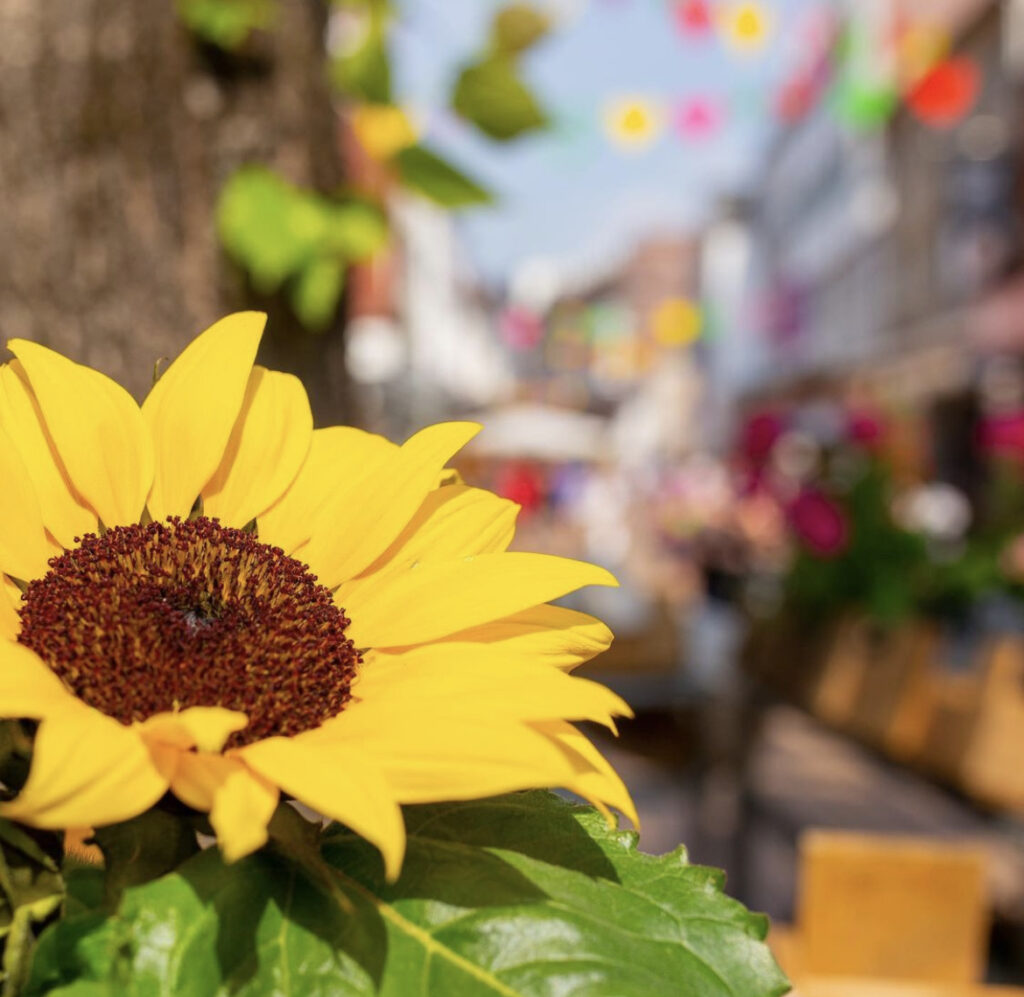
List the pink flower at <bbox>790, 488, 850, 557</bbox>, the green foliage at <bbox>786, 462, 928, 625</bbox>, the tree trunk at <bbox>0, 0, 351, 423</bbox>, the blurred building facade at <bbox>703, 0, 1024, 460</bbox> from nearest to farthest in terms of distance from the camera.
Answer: the tree trunk at <bbox>0, 0, 351, 423</bbox> → the green foliage at <bbox>786, 462, 928, 625</bbox> → the pink flower at <bbox>790, 488, 850, 557</bbox> → the blurred building facade at <bbox>703, 0, 1024, 460</bbox>

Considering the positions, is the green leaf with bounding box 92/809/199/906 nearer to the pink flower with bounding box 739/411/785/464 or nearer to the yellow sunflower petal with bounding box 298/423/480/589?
the yellow sunflower petal with bounding box 298/423/480/589

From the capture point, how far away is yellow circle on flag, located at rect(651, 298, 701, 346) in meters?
39.2

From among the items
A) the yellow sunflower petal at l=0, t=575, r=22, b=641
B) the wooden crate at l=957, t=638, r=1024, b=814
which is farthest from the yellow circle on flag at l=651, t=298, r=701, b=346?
the yellow sunflower petal at l=0, t=575, r=22, b=641

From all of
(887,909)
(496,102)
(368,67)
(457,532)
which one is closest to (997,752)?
(887,909)

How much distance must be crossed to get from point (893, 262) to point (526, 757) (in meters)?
24.2

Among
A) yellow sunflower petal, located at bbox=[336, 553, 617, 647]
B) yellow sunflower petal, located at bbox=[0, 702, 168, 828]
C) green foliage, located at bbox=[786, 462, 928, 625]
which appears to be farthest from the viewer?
green foliage, located at bbox=[786, 462, 928, 625]

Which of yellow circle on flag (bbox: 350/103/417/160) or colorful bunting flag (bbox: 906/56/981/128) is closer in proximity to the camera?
yellow circle on flag (bbox: 350/103/417/160)

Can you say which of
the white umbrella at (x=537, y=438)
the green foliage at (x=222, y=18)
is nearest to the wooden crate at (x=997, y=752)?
the green foliage at (x=222, y=18)

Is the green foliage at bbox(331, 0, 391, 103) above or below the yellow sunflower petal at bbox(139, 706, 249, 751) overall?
above

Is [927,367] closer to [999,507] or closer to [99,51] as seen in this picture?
[999,507]

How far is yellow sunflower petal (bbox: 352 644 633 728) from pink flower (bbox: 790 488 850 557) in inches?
131

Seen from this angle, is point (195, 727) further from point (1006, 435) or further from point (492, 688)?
point (1006, 435)

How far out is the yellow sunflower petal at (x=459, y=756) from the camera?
35 centimetres

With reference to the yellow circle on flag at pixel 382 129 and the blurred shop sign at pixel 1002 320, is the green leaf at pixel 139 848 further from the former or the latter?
the blurred shop sign at pixel 1002 320
